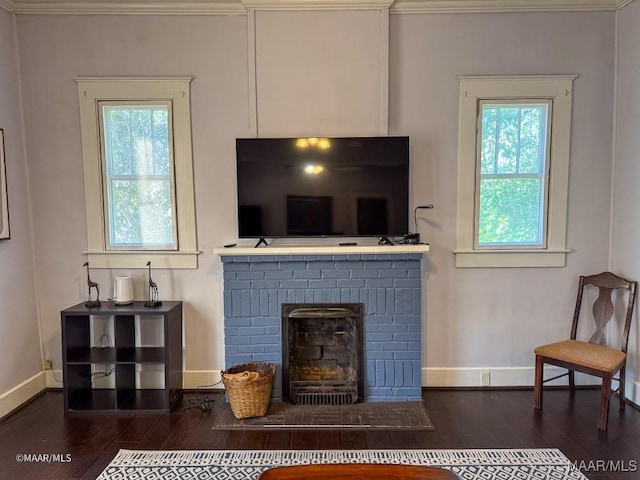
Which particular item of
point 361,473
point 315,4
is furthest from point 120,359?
point 315,4

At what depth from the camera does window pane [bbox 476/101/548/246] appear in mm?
3123

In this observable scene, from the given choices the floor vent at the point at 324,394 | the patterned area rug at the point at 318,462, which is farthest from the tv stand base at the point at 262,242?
the patterned area rug at the point at 318,462

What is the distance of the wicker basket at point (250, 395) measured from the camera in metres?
2.71

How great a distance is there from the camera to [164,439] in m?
2.57

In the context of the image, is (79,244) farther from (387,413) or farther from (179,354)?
(387,413)

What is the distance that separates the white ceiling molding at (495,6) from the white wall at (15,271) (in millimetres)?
2816

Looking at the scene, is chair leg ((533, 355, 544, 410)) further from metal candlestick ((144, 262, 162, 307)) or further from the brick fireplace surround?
metal candlestick ((144, 262, 162, 307))

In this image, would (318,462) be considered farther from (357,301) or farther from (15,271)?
(15,271)

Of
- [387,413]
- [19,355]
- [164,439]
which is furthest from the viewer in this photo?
[19,355]

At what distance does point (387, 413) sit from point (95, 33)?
343 centimetres

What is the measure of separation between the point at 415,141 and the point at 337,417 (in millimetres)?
2036

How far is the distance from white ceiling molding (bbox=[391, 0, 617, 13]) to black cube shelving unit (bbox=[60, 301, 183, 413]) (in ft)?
9.14

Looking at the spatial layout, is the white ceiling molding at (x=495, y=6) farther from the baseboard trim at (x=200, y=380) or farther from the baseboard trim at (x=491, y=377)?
the baseboard trim at (x=200, y=380)

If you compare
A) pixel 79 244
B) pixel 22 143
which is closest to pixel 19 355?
pixel 79 244
